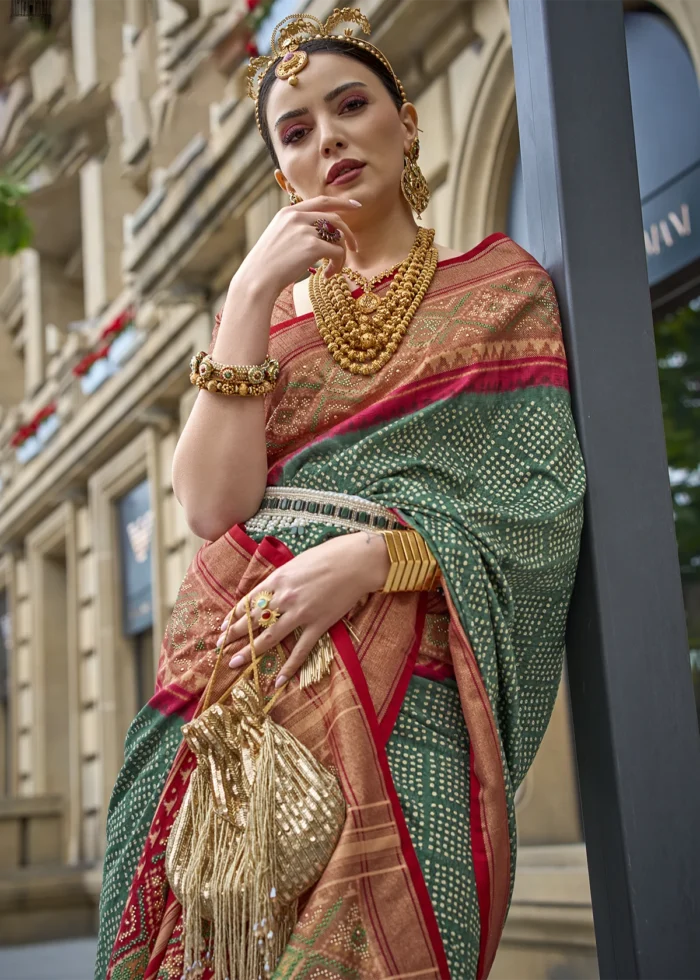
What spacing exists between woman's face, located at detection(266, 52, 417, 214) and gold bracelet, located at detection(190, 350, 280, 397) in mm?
390

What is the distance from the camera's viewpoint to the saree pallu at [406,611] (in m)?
1.57

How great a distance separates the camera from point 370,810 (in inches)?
62.6

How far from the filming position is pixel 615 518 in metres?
1.85

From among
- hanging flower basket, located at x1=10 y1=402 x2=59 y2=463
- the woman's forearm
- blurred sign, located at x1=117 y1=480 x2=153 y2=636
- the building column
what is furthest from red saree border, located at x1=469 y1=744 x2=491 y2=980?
hanging flower basket, located at x1=10 y1=402 x2=59 y2=463

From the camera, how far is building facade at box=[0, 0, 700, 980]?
528 cm

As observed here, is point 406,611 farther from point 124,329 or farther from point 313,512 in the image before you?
point 124,329

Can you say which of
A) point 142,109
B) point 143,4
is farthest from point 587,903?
point 143,4

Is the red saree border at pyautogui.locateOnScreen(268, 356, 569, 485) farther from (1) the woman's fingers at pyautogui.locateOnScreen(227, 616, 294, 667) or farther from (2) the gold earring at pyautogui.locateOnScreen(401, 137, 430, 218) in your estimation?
(2) the gold earring at pyautogui.locateOnScreen(401, 137, 430, 218)

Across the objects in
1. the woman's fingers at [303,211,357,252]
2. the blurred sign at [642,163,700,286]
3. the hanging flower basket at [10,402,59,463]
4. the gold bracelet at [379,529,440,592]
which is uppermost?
the hanging flower basket at [10,402,59,463]

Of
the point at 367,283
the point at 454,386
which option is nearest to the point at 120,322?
the point at 367,283

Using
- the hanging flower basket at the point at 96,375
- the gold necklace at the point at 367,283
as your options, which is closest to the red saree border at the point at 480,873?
the gold necklace at the point at 367,283

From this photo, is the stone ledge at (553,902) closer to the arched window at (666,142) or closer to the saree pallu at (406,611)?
the arched window at (666,142)

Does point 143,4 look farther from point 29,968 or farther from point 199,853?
point 199,853

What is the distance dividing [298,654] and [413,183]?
908mm
